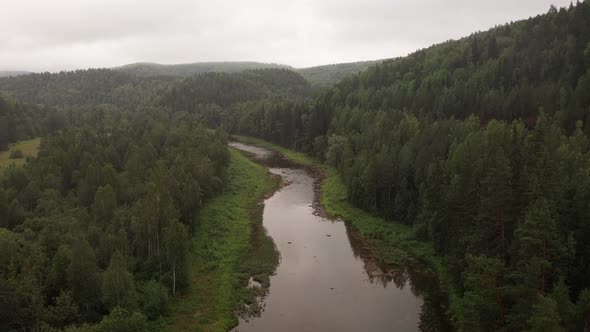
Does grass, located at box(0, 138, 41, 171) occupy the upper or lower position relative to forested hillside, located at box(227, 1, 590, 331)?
lower

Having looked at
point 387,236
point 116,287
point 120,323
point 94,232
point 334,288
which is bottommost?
point 334,288

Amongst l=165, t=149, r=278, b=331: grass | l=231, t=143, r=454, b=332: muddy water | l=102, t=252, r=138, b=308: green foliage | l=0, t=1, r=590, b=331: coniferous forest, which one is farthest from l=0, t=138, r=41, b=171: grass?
l=102, t=252, r=138, b=308: green foliage

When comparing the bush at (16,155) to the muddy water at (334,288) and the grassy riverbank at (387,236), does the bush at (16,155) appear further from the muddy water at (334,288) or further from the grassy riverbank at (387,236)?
the grassy riverbank at (387,236)

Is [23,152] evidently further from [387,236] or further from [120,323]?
[387,236]

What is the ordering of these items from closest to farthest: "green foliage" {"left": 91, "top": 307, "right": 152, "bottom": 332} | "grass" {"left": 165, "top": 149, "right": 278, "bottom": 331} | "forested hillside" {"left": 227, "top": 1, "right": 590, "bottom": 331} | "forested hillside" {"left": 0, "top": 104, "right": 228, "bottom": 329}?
"forested hillside" {"left": 227, "top": 1, "right": 590, "bottom": 331} → "green foliage" {"left": 91, "top": 307, "right": 152, "bottom": 332} → "forested hillside" {"left": 0, "top": 104, "right": 228, "bottom": 329} → "grass" {"left": 165, "top": 149, "right": 278, "bottom": 331}

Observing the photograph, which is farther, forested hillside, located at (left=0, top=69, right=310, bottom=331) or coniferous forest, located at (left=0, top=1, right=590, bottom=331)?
forested hillside, located at (left=0, top=69, right=310, bottom=331)

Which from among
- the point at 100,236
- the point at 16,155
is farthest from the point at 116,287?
the point at 16,155

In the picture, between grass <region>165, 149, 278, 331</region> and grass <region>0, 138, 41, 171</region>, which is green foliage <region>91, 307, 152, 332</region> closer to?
grass <region>165, 149, 278, 331</region>
